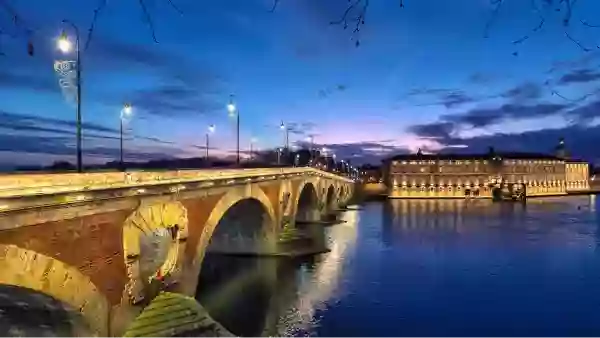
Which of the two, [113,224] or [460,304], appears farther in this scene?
[460,304]

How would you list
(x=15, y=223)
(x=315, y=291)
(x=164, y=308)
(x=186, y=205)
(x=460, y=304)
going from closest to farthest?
(x=15, y=223), (x=164, y=308), (x=186, y=205), (x=460, y=304), (x=315, y=291)

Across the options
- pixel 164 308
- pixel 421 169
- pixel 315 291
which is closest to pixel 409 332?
pixel 315 291

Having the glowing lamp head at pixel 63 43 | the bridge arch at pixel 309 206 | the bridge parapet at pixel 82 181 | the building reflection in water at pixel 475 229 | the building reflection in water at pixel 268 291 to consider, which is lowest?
the building reflection in water at pixel 268 291

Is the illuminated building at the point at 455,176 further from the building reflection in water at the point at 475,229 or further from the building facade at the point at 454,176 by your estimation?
the building reflection in water at the point at 475,229

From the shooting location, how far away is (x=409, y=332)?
1094 inches

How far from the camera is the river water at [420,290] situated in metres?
28.9

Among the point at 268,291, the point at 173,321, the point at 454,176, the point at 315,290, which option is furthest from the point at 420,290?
the point at 454,176

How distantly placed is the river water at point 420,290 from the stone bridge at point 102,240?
674 cm

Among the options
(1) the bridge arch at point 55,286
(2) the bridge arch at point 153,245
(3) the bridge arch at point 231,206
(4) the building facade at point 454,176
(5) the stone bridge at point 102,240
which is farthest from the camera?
(4) the building facade at point 454,176

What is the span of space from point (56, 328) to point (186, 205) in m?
10.3

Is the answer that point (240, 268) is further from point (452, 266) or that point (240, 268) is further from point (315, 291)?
point (452, 266)

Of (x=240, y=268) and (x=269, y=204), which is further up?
(x=269, y=204)

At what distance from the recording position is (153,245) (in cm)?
2259

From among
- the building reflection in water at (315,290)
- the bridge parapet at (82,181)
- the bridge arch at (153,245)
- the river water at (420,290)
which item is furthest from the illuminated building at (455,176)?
the bridge arch at (153,245)
